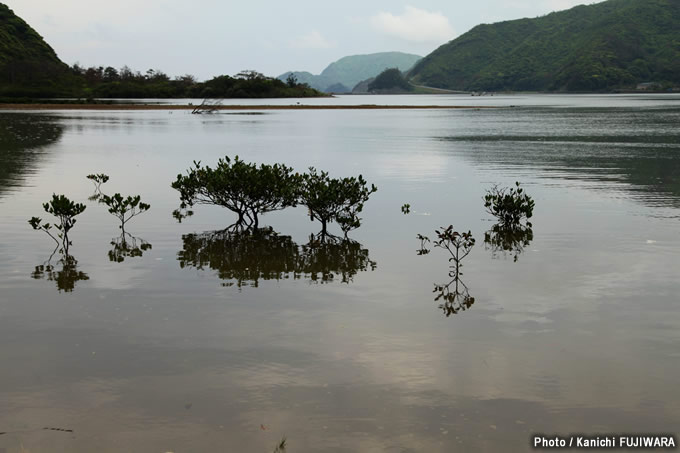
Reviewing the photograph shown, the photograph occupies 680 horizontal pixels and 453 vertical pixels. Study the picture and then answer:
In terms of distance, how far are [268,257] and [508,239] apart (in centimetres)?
605

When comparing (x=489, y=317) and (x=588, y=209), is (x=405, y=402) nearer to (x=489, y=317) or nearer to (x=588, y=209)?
(x=489, y=317)

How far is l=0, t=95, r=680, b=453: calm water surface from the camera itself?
6.95m

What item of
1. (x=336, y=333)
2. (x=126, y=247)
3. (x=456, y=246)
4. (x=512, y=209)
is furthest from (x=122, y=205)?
(x=512, y=209)

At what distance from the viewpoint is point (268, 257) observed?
48.7 ft

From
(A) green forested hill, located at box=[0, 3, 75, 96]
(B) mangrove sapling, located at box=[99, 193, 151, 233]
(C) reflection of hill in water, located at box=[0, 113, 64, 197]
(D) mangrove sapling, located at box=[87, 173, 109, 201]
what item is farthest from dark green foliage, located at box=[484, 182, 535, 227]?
(A) green forested hill, located at box=[0, 3, 75, 96]

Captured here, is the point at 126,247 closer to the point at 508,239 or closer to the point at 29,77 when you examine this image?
the point at 508,239

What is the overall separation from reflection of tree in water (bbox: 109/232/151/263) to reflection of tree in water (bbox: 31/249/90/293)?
0.90 meters

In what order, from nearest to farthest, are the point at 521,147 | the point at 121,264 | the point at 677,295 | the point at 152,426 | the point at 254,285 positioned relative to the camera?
the point at 152,426 < the point at 677,295 < the point at 254,285 < the point at 121,264 < the point at 521,147

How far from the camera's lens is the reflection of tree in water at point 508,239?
50.3 ft

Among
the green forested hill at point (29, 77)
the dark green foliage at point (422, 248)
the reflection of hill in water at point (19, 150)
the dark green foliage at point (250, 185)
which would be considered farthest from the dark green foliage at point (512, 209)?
the green forested hill at point (29, 77)

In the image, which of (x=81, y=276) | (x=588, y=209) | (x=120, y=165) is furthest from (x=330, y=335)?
(x=120, y=165)

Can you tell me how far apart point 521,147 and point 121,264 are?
116ft

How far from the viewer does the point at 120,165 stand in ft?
108

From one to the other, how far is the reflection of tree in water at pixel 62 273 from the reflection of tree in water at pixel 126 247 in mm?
898
